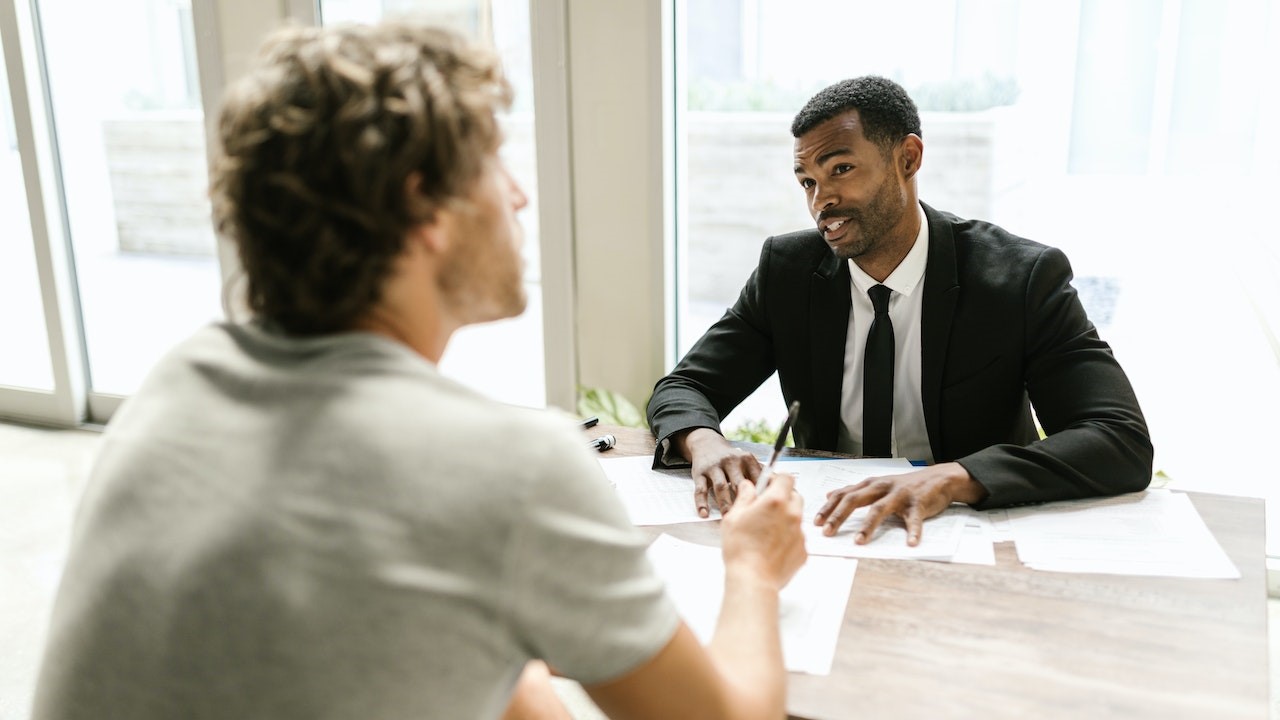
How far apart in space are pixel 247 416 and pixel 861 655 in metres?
0.72

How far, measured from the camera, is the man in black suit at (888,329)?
190 centimetres

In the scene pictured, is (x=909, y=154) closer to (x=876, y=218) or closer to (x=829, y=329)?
(x=876, y=218)

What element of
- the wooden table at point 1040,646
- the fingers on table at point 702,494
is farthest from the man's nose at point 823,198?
the wooden table at point 1040,646

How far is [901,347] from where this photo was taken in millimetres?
2070

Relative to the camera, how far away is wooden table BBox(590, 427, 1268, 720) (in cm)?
108

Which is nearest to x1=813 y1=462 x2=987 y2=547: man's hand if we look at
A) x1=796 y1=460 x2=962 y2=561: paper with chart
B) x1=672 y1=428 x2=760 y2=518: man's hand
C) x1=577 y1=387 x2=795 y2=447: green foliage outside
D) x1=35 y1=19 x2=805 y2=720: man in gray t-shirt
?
x1=796 y1=460 x2=962 y2=561: paper with chart

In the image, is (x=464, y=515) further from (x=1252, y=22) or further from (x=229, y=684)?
(x=1252, y=22)

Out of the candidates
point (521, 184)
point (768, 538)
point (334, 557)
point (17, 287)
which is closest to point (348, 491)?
point (334, 557)

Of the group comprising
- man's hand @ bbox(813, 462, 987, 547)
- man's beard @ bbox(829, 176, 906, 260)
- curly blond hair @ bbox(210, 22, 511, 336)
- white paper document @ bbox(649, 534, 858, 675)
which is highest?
curly blond hair @ bbox(210, 22, 511, 336)

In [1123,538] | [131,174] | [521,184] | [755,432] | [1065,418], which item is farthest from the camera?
[131,174]

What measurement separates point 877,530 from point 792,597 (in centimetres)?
25

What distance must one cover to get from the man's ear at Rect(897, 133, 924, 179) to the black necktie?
25cm

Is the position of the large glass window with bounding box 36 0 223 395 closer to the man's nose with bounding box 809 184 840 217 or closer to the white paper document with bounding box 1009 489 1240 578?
the man's nose with bounding box 809 184 840 217

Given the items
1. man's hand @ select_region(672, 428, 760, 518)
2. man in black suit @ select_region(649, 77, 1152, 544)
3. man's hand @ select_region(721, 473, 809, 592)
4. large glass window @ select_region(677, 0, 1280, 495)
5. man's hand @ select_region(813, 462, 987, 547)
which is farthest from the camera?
large glass window @ select_region(677, 0, 1280, 495)
